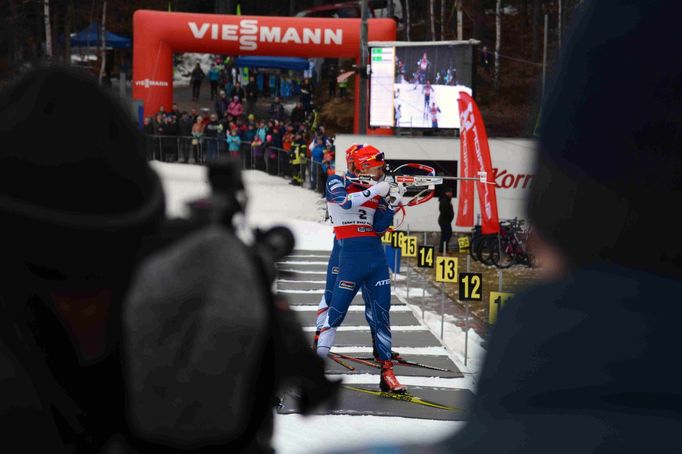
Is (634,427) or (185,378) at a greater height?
(634,427)

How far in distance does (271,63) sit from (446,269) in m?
34.6

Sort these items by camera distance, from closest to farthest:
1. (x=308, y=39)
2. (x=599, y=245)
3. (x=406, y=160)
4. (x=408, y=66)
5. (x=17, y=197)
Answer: (x=599, y=245) < (x=17, y=197) < (x=406, y=160) < (x=408, y=66) < (x=308, y=39)

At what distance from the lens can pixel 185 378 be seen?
1515 mm

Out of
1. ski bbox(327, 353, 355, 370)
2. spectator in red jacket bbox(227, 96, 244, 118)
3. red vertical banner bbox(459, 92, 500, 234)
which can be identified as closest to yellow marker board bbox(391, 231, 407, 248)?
red vertical banner bbox(459, 92, 500, 234)

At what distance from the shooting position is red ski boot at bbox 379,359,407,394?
9.38 metres

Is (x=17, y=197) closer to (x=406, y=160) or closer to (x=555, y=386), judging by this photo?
(x=555, y=386)

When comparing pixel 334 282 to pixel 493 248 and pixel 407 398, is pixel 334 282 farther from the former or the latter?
pixel 493 248

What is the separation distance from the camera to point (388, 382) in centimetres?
942

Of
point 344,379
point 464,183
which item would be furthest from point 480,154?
point 344,379

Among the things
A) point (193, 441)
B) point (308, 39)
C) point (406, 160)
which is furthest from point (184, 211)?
point (308, 39)

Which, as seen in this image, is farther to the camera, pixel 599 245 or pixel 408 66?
pixel 408 66

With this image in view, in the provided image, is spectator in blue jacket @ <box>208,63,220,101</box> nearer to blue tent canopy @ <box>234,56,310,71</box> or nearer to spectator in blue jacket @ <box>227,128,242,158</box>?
blue tent canopy @ <box>234,56,310,71</box>

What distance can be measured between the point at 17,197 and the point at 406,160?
2046 centimetres

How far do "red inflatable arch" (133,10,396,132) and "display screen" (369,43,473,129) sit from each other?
3884mm
